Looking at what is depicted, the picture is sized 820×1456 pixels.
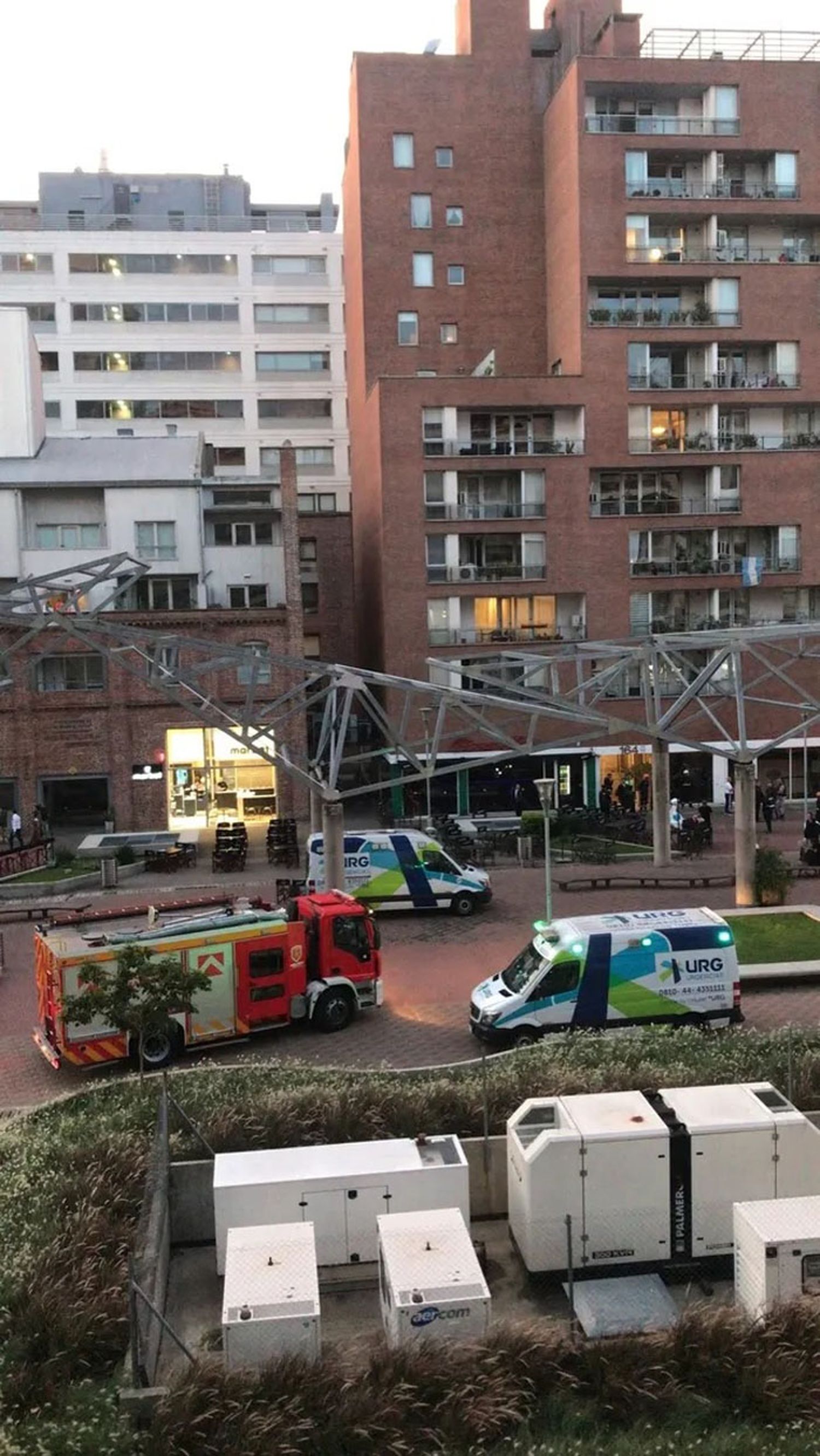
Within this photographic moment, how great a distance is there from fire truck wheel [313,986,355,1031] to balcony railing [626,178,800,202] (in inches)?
1419

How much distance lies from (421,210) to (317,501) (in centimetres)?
1802

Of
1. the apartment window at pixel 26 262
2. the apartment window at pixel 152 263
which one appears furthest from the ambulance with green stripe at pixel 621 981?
the apartment window at pixel 26 262

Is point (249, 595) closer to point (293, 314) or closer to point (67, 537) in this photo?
point (67, 537)

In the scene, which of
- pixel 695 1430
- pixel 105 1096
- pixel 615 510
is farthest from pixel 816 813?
pixel 695 1430

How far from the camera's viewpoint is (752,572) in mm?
41719

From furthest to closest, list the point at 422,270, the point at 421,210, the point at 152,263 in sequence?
the point at 152,263, the point at 422,270, the point at 421,210

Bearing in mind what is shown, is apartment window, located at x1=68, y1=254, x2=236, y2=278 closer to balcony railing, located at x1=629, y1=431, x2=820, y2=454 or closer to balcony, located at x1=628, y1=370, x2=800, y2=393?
balcony, located at x1=628, y1=370, x2=800, y2=393

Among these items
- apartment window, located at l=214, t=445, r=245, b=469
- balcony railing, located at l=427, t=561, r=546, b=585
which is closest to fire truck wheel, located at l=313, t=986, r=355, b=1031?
balcony railing, located at l=427, t=561, r=546, b=585

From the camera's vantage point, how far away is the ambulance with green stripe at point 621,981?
53.1 ft

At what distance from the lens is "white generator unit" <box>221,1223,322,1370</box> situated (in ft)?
28.4

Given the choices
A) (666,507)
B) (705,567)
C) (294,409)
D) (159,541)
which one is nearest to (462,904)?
(159,541)

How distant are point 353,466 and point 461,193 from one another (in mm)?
12304

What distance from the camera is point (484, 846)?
3192 cm

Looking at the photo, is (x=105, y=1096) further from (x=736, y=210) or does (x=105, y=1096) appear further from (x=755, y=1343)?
(x=736, y=210)
